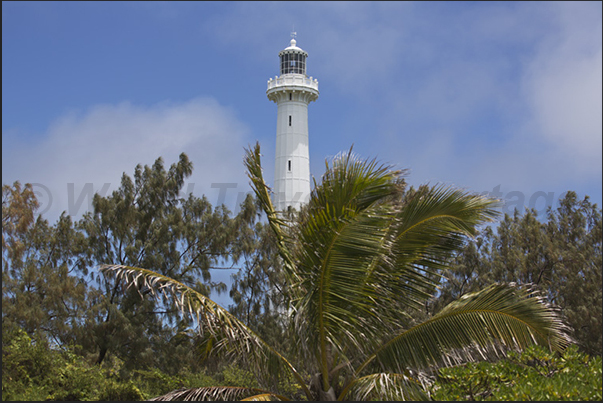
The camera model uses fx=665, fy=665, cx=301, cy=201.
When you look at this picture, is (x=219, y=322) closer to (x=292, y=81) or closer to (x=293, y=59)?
(x=292, y=81)

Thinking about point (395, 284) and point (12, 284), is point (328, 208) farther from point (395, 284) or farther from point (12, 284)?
point (12, 284)

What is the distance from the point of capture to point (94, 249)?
18406 millimetres

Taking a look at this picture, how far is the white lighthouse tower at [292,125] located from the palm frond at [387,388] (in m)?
20.6

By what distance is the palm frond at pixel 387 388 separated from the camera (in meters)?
7.62

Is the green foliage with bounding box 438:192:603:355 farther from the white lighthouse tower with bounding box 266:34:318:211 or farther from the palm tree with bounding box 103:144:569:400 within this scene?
the palm tree with bounding box 103:144:569:400

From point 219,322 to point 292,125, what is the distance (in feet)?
77.4

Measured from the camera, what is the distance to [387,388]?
7.78 m

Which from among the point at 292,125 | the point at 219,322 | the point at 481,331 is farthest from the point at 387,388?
the point at 292,125

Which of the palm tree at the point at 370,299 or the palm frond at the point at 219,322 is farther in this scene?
the palm frond at the point at 219,322

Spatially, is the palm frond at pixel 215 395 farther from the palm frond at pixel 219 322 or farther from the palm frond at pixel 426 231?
the palm frond at pixel 426 231

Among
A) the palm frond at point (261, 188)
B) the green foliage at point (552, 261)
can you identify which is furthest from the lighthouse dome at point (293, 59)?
the palm frond at point (261, 188)

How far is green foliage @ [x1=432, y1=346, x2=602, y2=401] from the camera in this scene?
20.1 ft

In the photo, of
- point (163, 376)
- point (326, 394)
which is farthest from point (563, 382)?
point (163, 376)

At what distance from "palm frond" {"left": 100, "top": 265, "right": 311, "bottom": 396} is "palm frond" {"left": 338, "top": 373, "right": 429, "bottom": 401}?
81 centimetres
